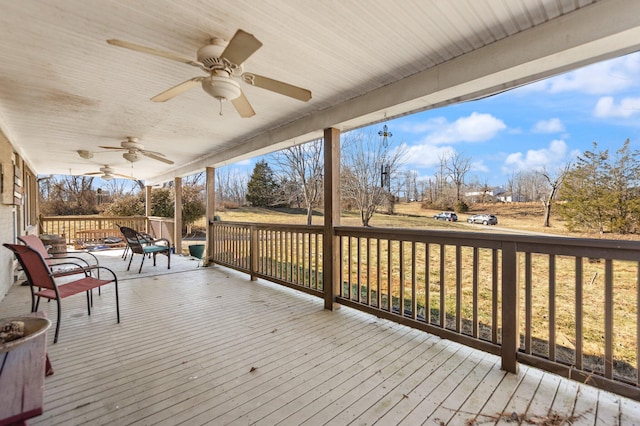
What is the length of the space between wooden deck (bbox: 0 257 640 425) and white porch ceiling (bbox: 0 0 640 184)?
2.27 m

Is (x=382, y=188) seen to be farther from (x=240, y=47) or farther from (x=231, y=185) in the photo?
(x=231, y=185)

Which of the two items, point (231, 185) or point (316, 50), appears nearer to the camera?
point (316, 50)

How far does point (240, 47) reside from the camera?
1821 millimetres

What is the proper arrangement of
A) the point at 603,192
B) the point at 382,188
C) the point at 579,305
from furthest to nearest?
the point at 382,188, the point at 603,192, the point at 579,305

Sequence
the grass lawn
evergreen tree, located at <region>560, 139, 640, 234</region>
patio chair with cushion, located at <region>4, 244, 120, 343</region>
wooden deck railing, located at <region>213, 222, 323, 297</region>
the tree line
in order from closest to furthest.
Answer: patio chair with cushion, located at <region>4, 244, 120, 343</region> → evergreen tree, located at <region>560, 139, 640, 234</region> → the tree line → the grass lawn → wooden deck railing, located at <region>213, 222, 323, 297</region>

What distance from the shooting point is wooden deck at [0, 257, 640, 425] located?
5.65 feet

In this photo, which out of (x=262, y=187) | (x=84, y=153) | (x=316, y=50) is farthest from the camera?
(x=262, y=187)

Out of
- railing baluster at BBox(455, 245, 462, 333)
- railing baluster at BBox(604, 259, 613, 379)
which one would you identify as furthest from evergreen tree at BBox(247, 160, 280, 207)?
railing baluster at BBox(604, 259, 613, 379)

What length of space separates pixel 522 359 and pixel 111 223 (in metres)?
12.5

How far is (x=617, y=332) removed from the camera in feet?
11.7

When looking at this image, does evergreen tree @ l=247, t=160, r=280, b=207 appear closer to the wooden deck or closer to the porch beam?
the porch beam

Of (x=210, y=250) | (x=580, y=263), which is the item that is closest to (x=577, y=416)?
(x=580, y=263)

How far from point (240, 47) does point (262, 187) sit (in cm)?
904

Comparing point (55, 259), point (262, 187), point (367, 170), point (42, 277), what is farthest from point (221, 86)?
point (262, 187)
